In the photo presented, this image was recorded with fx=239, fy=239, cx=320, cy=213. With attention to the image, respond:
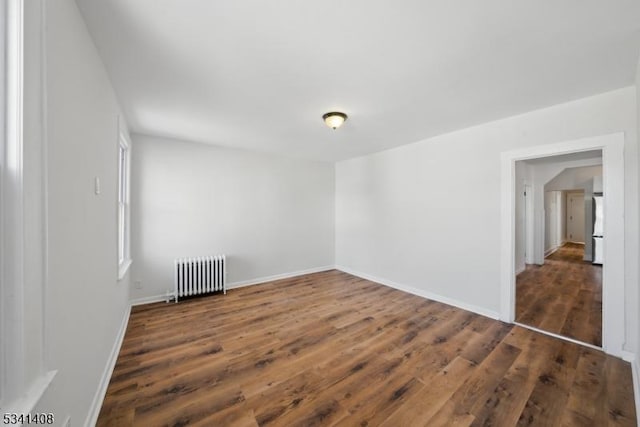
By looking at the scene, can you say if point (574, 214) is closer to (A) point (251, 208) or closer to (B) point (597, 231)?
(B) point (597, 231)

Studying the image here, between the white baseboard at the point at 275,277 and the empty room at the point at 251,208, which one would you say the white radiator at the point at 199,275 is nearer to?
the empty room at the point at 251,208

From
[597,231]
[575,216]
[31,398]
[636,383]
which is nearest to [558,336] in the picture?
[636,383]

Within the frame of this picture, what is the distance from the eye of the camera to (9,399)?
32.6 inches

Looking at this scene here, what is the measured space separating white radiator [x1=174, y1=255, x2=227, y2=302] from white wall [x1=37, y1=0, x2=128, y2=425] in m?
1.70

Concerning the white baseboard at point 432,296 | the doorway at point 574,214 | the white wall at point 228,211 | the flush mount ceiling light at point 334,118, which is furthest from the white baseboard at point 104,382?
the doorway at point 574,214

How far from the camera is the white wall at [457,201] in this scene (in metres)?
2.27

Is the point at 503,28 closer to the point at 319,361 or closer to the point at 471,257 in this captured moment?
the point at 471,257

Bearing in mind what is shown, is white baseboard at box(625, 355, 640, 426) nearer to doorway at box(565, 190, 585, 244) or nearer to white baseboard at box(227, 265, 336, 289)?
white baseboard at box(227, 265, 336, 289)

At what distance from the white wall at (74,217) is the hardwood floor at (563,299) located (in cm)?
423

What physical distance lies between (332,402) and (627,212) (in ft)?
10.2

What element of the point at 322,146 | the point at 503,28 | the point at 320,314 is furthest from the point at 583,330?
the point at 322,146

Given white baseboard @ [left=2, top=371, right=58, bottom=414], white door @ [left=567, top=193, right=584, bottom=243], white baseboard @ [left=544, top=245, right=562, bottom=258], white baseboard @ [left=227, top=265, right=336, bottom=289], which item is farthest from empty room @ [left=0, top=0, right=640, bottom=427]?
white door @ [left=567, top=193, right=584, bottom=243]

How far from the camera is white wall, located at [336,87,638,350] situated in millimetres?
2270

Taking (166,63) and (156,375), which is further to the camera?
(156,375)
